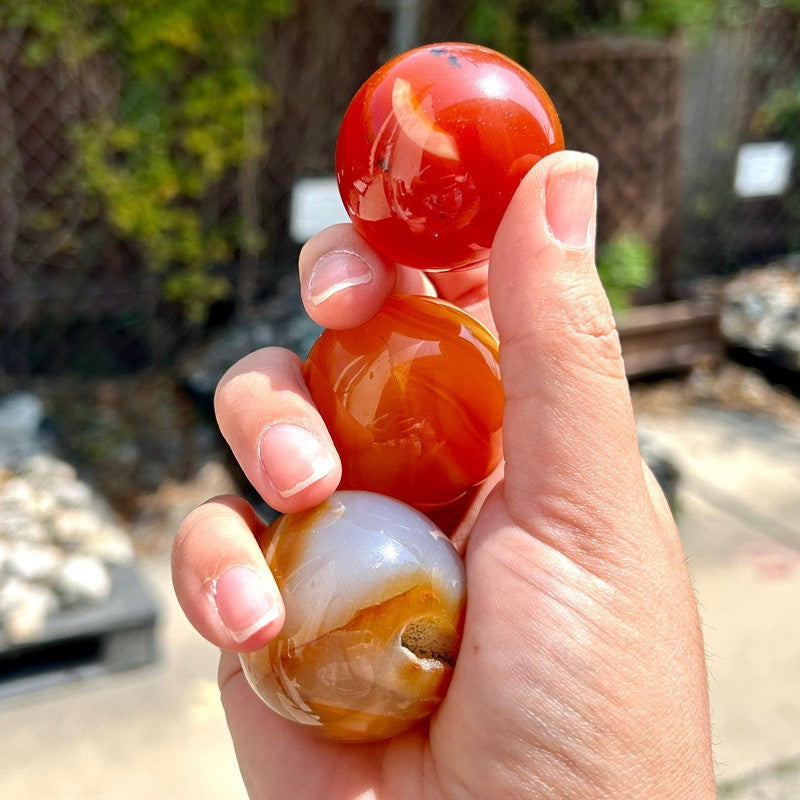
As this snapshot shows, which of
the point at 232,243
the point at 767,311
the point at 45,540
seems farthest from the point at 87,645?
the point at 767,311

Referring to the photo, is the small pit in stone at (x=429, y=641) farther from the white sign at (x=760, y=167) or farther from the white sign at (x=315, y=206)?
the white sign at (x=760, y=167)

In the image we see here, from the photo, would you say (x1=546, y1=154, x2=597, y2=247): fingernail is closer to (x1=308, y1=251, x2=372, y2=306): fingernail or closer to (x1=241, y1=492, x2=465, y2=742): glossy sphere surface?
(x1=308, y1=251, x2=372, y2=306): fingernail

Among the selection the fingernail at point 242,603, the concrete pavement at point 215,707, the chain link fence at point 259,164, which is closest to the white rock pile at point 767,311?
the chain link fence at point 259,164

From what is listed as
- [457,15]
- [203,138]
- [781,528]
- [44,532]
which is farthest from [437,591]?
[457,15]

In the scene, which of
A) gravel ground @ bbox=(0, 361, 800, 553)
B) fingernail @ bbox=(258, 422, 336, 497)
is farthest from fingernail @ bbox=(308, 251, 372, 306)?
gravel ground @ bbox=(0, 361, 800, 553)

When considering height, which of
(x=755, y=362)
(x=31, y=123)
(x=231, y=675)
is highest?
(x=31, y=123)

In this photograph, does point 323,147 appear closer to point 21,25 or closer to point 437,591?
point 21,25

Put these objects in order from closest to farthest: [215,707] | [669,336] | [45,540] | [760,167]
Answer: [215,707] → [45,540] → [669,336] → [760,167]

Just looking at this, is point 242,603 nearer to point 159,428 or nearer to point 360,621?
point 360,621
